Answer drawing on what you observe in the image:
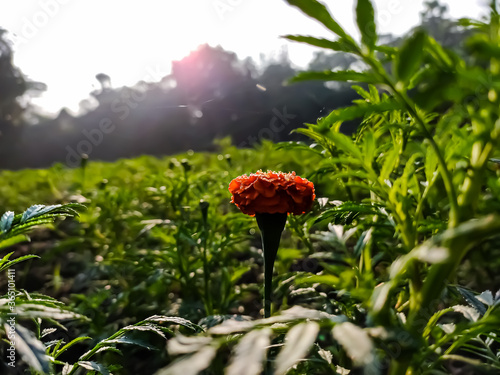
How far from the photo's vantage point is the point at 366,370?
0.34 m

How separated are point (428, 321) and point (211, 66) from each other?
330 inches

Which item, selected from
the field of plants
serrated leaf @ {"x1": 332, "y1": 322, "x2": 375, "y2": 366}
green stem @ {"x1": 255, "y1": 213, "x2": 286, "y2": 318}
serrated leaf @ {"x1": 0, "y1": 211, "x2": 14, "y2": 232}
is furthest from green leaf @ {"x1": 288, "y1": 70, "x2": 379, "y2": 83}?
serrated leaf @ {"x1": 0, "y1": 211, "x2": 14, "y2": 232}

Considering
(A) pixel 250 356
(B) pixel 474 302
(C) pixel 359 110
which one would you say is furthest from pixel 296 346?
(B) pixel 474 302

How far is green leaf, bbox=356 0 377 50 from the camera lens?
0.42 m

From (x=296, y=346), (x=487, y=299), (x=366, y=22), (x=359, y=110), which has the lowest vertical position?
(x=487, y=299)

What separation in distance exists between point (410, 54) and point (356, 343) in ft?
0.95

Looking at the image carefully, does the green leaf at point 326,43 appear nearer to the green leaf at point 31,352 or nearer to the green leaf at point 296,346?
the green leaf at point 296,346

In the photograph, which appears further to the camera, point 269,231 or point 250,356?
point 269,231

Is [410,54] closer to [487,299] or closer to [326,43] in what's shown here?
[326,43]

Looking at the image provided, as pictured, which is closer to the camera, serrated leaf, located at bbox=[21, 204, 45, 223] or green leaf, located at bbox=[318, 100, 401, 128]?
green leaf, located at bbox=[318, 100, 401, 128]

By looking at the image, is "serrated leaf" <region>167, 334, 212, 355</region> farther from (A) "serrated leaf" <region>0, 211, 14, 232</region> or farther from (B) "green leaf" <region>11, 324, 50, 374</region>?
(A) "serrated leaf" <region>0, 211, 14, 232</region>

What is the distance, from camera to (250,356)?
0.36 metres

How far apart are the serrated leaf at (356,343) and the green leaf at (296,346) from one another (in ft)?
0.09

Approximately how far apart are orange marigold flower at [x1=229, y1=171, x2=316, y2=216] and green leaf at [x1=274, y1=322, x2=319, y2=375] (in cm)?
41
